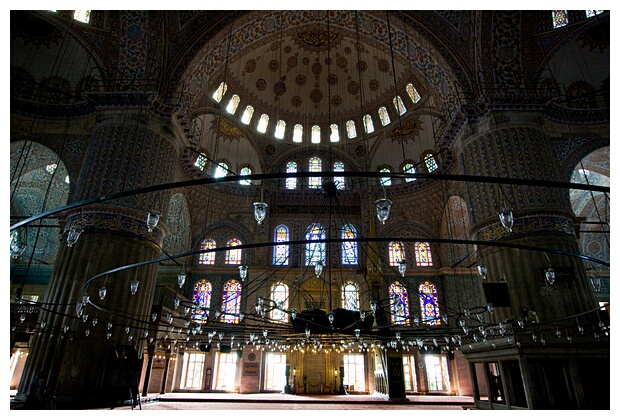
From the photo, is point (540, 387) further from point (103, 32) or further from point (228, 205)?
point (103, 32)

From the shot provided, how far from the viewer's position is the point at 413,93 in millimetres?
17078

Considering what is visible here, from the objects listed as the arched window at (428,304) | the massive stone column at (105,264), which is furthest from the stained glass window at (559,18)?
the massive stone column at (105,264)

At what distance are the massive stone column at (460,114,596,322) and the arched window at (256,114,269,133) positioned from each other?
10.7 m

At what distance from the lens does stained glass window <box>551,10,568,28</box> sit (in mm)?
12344

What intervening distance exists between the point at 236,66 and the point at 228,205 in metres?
6.58

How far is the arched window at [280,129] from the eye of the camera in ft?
64.4

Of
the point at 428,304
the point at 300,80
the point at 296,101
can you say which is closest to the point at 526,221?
the point at 428,304

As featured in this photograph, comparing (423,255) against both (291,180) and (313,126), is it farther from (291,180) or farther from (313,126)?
(313,126)

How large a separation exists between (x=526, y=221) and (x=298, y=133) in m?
12.7

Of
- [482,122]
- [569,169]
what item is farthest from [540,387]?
[482,122]

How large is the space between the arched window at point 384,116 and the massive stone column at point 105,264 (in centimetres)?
1072

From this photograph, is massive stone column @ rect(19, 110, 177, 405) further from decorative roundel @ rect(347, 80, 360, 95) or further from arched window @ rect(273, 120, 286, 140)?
decorative roundel @ rect(347, 80, 360, 95)

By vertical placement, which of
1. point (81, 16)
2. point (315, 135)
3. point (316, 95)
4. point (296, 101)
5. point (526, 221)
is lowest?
point (526, 221)

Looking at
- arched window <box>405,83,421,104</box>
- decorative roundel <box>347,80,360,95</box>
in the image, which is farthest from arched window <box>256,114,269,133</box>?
arched window <box>405,83,421,104</box>
